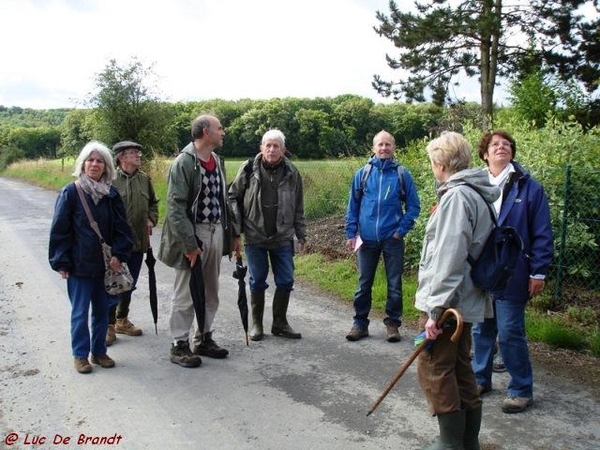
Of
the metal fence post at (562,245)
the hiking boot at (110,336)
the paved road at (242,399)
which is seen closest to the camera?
the paved road at (242,399)

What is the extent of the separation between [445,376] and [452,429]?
0.32 m

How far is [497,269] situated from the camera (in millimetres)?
3139

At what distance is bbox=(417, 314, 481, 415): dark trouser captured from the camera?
3.15 m

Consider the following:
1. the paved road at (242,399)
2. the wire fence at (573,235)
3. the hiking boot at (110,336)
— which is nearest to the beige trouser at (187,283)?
the paved road at (242,399)

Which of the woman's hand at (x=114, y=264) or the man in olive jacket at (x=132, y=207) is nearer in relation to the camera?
the woman's hand at (x=114, y=264)

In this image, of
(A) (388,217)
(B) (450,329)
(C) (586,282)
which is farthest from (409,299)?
(B) (450,329)

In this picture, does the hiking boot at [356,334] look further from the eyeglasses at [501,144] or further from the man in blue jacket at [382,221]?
the eyeglasses at [501,144]

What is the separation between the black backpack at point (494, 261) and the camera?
315cm

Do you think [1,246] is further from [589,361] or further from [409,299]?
[589,361]

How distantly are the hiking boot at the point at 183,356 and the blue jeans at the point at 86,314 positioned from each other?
0.61 meters

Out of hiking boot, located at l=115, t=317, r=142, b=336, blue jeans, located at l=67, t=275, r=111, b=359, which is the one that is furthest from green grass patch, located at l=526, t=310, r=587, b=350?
blue jeans, located at l=67, t=275, r=111, b=359

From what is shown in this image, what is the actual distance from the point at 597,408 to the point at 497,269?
5.77 ft

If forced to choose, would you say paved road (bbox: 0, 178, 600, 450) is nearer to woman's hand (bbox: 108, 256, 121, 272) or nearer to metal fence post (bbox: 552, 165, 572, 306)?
woman's hand (bbox: 108, 256, 121, 272)

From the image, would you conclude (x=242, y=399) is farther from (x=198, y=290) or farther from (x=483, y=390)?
(x=483, y=390)
